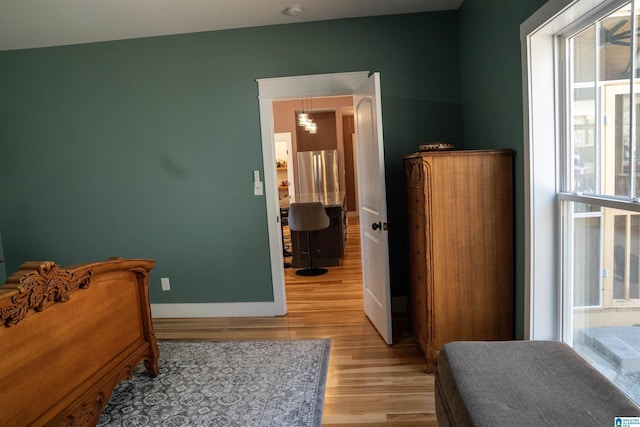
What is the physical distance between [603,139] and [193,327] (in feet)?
11.1

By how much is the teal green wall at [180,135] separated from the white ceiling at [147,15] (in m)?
0.12

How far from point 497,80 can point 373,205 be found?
1239 millimetres

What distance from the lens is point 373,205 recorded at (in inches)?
129

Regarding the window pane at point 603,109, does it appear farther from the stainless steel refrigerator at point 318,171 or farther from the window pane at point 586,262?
the stainless steel refrigerator at point 318,171

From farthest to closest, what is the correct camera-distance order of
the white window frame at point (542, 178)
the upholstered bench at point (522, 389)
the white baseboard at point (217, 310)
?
the white baseboard at point (217, 310), the white window frame at point (542, 178), the upholstered bench at point (522, 389)

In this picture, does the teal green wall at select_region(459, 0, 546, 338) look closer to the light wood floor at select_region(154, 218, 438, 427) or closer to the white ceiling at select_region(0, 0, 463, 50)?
the white ceiling at select_region(0, 0, 463, 50)

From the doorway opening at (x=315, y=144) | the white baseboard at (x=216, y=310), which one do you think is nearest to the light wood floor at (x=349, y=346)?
the white baseboard at (x=216, y=310)

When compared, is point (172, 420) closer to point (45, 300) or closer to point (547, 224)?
point (45, 300)

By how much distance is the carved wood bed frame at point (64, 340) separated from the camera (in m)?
1.73

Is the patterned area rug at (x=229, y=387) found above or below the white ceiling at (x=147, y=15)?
below

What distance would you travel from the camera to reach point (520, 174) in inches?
95.8

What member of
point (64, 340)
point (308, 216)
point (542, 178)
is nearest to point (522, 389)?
point (542, 178)

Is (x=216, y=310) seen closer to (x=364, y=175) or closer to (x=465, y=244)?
(x=364, y=175)

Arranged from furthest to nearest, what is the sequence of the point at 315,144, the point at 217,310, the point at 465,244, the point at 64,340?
the point at 315,144 < the point at 217,310 < the point at 465,244 < the point at 64,340
